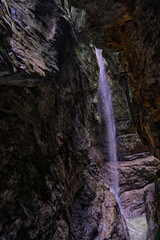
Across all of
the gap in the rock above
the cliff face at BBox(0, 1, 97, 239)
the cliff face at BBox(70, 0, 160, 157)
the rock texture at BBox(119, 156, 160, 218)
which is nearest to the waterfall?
the rock texture at BBox(119, 156, 160, 218)

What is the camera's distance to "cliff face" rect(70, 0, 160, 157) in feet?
11.9

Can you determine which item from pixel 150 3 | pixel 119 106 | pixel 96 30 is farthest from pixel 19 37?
pixel 119 106

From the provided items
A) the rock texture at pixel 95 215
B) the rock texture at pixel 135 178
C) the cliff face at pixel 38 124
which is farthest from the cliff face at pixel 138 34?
the rock texture at pixel 135 178

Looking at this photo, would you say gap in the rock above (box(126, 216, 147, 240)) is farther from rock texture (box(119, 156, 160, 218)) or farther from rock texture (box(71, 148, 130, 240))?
rock texture (box(119, 156, 160, 218))

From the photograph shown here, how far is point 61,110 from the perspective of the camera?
6.82 m

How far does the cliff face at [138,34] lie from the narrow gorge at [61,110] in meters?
0.02

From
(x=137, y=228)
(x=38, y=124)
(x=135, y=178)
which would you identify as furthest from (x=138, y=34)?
(x=135, y=178)

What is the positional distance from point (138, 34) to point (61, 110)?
405 centimetres

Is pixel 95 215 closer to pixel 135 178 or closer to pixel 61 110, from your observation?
pixel 61 110

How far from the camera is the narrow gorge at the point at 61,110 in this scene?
12.5 feet

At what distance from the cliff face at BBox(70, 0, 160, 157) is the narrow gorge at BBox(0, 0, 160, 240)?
2cm

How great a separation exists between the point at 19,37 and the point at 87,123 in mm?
6325

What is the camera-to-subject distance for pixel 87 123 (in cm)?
955

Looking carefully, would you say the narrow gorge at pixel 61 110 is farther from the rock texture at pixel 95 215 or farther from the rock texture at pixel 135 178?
the rock texture at pixel 135 178
